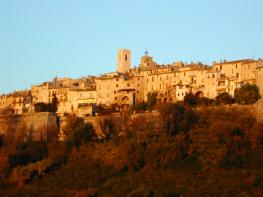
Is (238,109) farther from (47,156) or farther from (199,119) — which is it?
(47,156)

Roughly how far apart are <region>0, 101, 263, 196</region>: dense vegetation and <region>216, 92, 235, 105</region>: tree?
339 centimetres

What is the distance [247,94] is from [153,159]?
1097 centimetres

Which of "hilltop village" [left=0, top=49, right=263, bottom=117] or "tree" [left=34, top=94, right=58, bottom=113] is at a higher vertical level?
"hilltop village" [left=0, top=49, right=263, bottom=117]

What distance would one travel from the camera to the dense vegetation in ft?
111

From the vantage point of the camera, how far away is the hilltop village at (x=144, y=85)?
5221cm

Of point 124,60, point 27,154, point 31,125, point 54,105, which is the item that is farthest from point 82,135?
point 124,60

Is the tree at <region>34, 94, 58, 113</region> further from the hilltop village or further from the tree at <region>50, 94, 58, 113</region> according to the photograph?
the hilltop village

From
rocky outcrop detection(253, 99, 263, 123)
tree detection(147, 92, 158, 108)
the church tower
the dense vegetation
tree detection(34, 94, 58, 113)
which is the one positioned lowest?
the dense vegetation

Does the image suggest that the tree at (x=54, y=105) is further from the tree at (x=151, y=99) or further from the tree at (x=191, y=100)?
the tree at (x=191, y=100)

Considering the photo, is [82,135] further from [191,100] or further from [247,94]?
[247,94]

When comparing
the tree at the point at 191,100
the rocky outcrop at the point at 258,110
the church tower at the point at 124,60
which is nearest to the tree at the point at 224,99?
the tree at the point at 191,100

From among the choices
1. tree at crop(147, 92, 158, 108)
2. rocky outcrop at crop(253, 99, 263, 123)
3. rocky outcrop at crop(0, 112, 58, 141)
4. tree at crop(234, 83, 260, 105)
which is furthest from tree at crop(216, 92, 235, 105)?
rocky outcrop at crop(0, 112, 58, 141)

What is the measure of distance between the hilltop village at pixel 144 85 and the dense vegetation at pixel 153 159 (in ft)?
28.3

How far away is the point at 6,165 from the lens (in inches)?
1571
